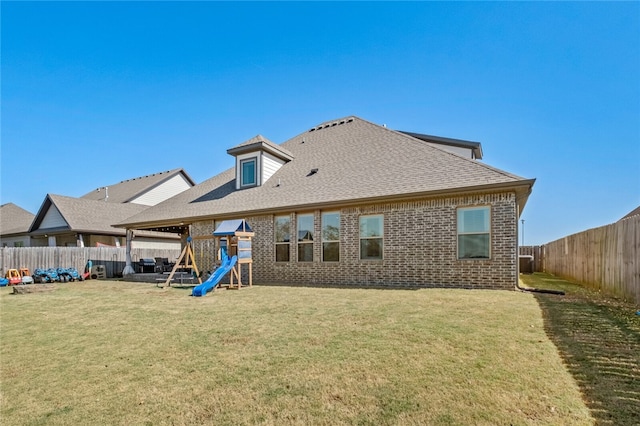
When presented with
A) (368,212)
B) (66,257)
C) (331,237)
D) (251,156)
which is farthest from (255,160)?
(66,257)

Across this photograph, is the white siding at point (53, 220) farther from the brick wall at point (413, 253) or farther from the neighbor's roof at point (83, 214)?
the brick wall at point (413, 253)

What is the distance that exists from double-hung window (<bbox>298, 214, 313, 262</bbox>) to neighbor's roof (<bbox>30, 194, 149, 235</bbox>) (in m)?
14.8

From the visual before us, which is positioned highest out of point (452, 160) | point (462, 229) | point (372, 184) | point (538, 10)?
point (538, 10)

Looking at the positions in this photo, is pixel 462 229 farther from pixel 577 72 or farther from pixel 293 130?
pixel 293 130

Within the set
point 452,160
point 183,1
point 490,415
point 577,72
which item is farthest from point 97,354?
point 577,72

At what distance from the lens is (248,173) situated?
51.6ft

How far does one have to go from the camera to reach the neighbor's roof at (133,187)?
27.0m

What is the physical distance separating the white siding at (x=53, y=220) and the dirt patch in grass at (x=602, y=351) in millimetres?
24398

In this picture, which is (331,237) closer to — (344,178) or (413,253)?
(344,178)

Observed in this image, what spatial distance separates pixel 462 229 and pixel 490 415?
767 cm

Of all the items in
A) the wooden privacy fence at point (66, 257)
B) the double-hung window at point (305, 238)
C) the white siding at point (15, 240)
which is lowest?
the wooden privacy fence at point (66, 257)

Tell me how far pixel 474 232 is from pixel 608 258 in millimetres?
3522

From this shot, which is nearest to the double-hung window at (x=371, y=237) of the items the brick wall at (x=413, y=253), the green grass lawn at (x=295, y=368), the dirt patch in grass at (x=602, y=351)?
the brick wall at (x=413, y=253)

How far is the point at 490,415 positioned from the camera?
8.43 feet
